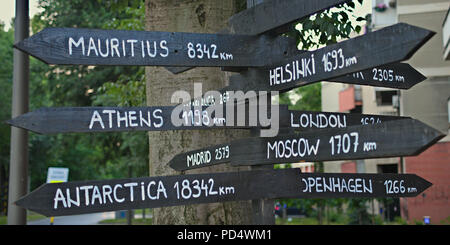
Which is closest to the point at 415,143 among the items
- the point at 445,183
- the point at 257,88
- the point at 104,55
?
the point at 257,88

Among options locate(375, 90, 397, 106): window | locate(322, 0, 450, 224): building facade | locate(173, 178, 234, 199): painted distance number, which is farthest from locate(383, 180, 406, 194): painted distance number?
locate(375, 90, 397, 106): window

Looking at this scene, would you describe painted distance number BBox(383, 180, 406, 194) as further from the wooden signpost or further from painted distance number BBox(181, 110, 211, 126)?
painted distance number BBox(181, 110, 211, 126)

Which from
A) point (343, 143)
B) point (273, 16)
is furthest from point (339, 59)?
point (273, 16)

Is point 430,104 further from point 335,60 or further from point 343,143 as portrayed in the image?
point 343,143

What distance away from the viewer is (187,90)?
20.4 feet

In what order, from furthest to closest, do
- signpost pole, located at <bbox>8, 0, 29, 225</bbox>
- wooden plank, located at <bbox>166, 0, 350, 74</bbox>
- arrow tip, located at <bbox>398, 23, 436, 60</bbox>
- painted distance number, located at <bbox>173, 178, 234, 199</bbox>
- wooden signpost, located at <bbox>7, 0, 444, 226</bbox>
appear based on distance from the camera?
signpost pole, located at <bbox>8, 0, 29, 225</bbox> < wooden plank, located at <bbox>166, 0, 350, 74</bbox> < painted distance number, located at <bbox>173, 178, 234, 199</bbox> < wooden signpost, located at <bbox>7, 0, 444, 226</bbox> < arrow tip, located at <bbox>398, 23, 436, 60</bbox>

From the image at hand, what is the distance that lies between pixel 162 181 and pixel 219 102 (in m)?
0.92

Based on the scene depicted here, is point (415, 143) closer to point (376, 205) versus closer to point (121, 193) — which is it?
point (121, 193)

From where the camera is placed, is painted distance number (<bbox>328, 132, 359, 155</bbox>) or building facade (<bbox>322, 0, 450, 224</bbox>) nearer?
painted distance number (<bbox>328, 132, 359, 155</bbox>)

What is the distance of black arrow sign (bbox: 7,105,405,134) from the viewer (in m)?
3.30

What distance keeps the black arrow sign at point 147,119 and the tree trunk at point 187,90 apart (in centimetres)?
195

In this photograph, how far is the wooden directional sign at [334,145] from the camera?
2.96 metres

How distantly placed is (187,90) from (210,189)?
271cm

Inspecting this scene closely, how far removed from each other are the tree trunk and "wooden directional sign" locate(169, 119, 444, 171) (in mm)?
1608
